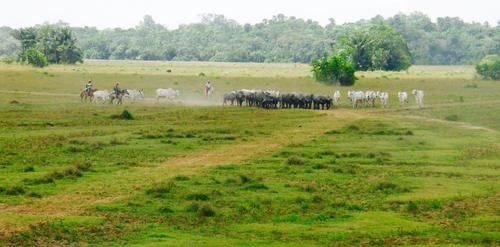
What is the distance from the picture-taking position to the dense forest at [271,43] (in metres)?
132

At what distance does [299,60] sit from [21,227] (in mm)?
117897

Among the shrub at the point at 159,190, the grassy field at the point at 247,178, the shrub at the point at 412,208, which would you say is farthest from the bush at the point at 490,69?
the shrub at the point at 159,190

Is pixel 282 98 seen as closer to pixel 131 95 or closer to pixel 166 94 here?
pixel 166 94

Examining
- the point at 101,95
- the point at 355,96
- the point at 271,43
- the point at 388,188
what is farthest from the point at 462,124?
the point at 271,43

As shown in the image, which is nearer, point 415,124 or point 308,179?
point 308,179

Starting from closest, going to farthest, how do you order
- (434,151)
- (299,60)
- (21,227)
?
(21,227), (434,151), (299,60)

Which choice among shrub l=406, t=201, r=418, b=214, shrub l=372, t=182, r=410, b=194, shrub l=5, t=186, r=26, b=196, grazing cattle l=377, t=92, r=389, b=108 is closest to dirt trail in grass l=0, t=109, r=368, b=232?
shrub l=5, t=186, r=26, b=196

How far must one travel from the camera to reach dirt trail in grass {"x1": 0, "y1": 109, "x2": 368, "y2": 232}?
16.3 metres

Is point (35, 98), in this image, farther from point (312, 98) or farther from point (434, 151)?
point (434, 151)

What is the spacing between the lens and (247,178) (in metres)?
19.6

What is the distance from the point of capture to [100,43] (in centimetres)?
14625

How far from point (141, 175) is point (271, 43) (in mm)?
127946

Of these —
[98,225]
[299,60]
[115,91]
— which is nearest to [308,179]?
[98,225]

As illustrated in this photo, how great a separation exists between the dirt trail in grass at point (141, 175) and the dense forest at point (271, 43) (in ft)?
284
